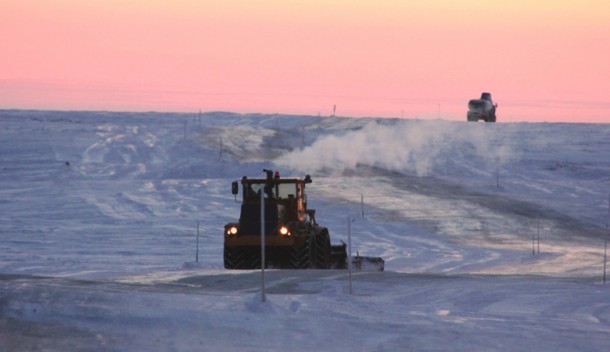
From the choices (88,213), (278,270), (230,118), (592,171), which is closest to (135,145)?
(88,213)

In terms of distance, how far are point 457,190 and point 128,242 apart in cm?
2235

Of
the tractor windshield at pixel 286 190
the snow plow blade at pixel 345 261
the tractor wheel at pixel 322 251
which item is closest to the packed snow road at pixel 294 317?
the tractor windshield at pixel 286 190

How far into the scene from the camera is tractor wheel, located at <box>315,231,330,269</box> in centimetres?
2734

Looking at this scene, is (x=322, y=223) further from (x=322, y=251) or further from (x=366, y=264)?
(x=322, y=251)

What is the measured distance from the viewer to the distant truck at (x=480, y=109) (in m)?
91.9

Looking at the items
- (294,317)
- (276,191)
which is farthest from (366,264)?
(294,317)

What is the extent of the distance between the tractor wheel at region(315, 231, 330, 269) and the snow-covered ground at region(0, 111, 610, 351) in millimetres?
2217

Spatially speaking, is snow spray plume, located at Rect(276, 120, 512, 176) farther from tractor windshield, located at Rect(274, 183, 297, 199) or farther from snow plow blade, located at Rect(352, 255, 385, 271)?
tractor windshield, located at Rect(274, 183, 297, 199)

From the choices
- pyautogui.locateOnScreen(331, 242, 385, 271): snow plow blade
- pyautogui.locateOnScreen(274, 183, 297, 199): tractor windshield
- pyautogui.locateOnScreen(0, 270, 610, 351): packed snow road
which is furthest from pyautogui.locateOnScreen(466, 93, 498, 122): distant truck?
pyautogui.locateOnScreen(0, 270, 610, 351): packed snow road

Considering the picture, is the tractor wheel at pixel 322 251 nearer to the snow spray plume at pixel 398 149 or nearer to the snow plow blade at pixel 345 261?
the snow plow blade at pixel 345 261

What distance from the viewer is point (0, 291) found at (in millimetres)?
17938

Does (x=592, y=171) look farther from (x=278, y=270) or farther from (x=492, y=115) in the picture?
(x=278, y=270)

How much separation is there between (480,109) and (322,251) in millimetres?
66654

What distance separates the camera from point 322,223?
4431 cm
